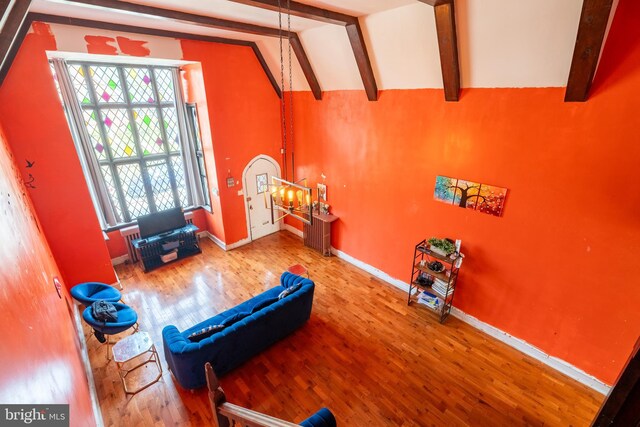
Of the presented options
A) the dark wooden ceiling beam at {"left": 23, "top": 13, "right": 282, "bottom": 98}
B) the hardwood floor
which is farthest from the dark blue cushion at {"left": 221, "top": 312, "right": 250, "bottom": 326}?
the dark wooden ceiling beam at {"left": 23, "top": 13, "right": 282, "bottom": 98}

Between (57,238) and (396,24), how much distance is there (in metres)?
6.09

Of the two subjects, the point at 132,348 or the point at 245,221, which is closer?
the point at 132,348

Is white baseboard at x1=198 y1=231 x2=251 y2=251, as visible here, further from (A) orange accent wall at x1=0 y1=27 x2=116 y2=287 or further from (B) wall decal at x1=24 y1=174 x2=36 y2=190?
(B) wall decal at x1=24 y1=174 x2=36 y2=190

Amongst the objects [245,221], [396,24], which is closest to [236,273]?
[245,221]

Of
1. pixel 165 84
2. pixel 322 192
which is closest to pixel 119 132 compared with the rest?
pixel 165 84

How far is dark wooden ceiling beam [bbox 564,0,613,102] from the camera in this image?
2549 millimetres

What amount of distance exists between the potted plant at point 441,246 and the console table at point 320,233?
2388 millimetres

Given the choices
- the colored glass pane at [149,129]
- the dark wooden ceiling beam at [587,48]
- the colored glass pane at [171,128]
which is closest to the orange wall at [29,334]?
the colored glass pane at [149,129]

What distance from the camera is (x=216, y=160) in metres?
6.30

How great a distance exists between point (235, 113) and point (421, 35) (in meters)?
4.03

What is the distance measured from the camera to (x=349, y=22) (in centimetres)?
402

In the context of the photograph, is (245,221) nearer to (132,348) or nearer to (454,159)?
(132,348)

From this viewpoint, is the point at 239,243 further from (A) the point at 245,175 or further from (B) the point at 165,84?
(B) the point at 165,84

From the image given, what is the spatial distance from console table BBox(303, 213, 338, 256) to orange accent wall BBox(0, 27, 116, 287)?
401 centimetres
